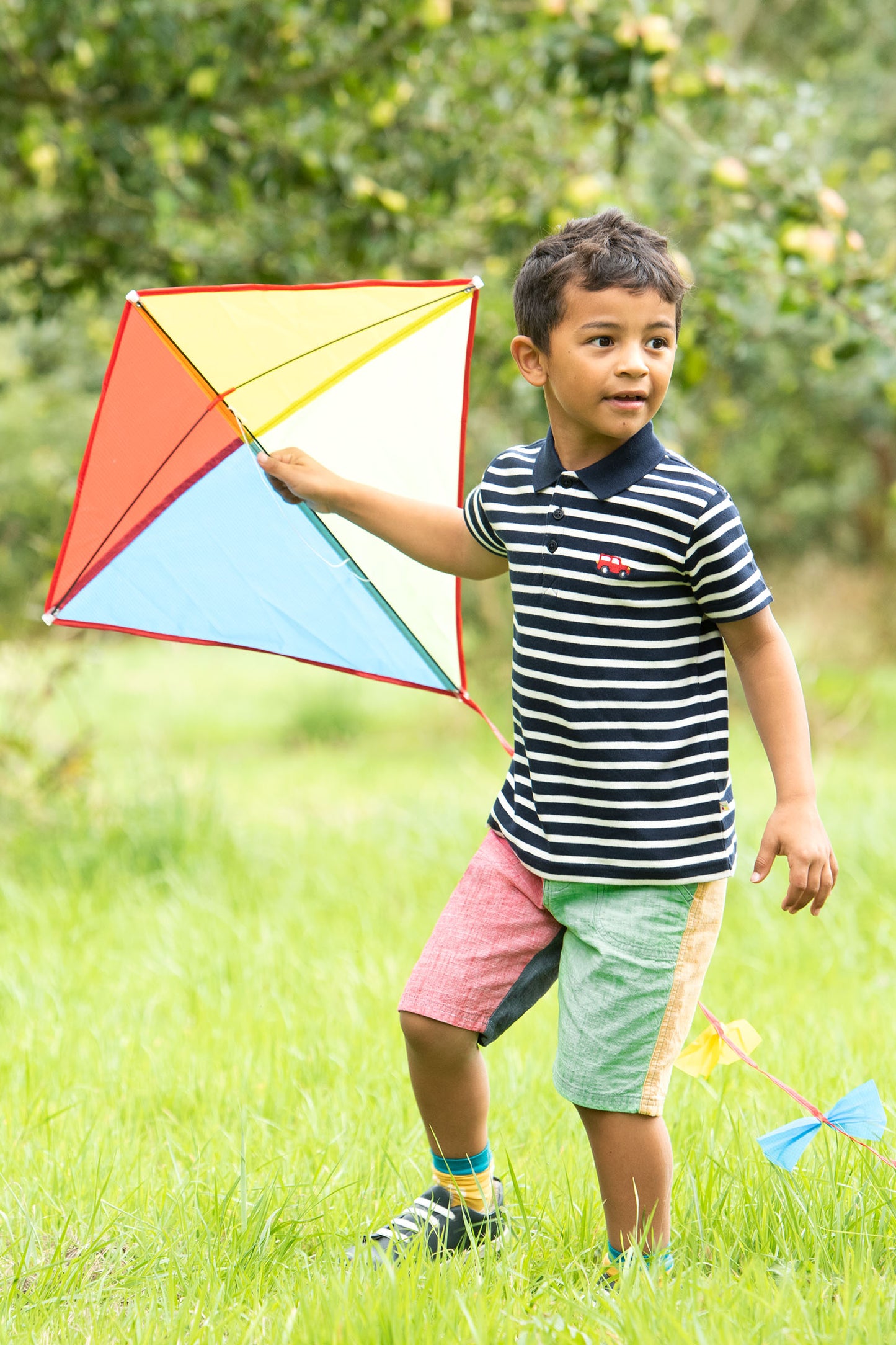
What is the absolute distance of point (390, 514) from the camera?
2.26 m

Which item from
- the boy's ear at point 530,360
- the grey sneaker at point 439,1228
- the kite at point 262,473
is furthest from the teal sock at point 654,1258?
the boy's ear at point 530,360

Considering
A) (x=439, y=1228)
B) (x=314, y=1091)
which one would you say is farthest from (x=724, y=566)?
(x=314, y=1091)

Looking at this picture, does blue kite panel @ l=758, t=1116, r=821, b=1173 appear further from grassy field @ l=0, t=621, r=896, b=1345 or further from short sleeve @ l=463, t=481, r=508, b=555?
short sleeve @ l=463, t=481, r=508, b=555

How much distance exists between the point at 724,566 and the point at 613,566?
0.51ft

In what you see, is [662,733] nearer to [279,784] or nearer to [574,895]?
[574,895]

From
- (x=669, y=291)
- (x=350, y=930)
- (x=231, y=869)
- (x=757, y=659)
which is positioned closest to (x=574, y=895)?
(x=757, y=659)

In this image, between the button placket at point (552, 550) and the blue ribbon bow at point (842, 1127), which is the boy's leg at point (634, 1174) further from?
the button placket at point (552, 550)

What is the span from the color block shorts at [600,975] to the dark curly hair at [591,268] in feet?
2.77

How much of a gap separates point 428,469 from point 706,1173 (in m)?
1.39

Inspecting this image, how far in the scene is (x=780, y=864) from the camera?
16.7ft

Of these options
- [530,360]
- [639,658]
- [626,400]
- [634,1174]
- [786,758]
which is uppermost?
[530,360]

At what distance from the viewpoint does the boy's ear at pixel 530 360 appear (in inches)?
79.9

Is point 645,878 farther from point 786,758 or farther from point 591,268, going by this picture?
point 591,268

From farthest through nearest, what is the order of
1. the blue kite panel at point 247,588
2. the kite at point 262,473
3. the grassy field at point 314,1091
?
the blue kite panel at point 247,588, the kite at point 262,473, the grassy field at point 314,1091
